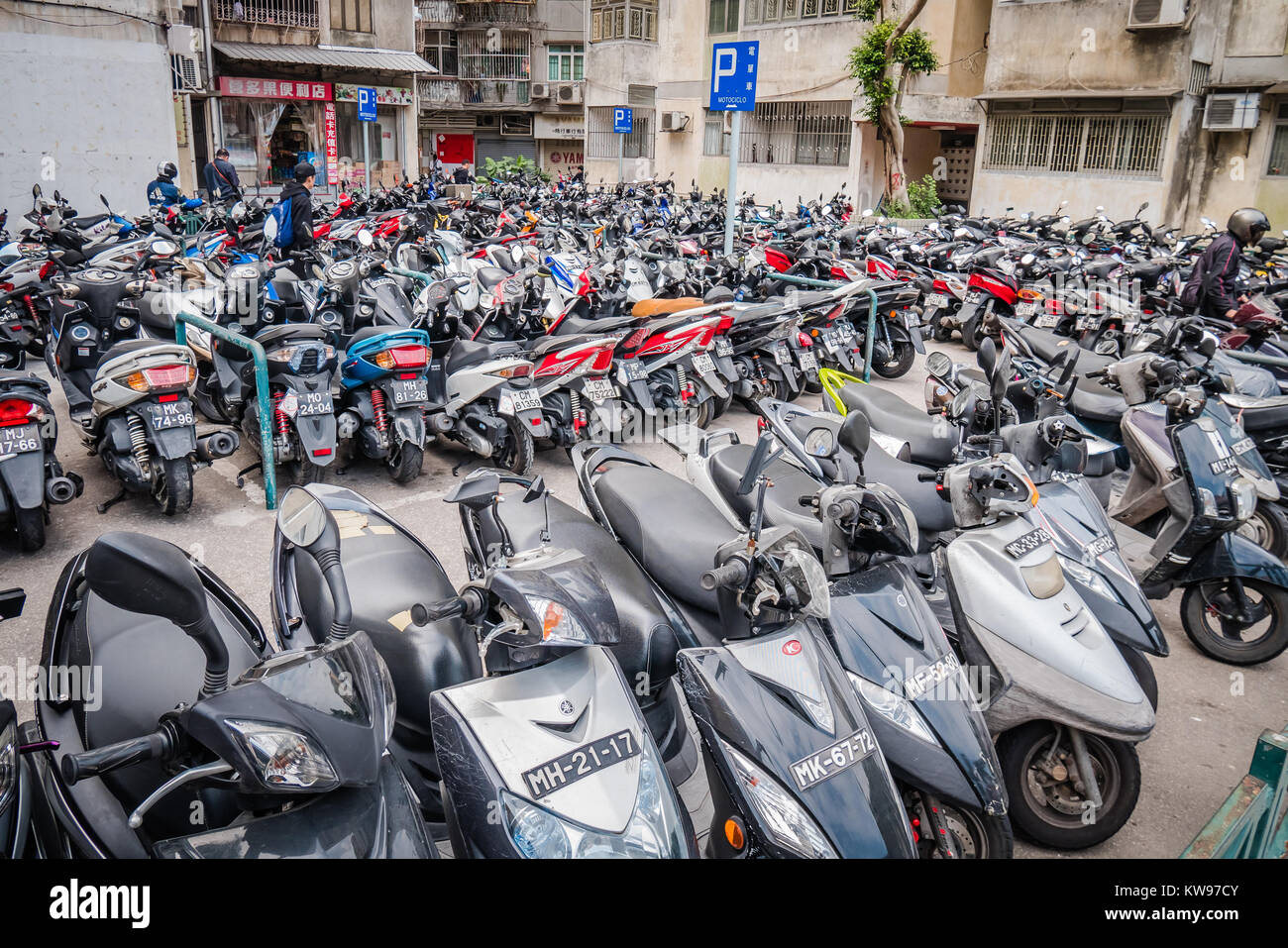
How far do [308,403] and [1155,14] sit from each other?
58.9 ft

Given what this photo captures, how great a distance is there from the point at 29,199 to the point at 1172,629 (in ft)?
50.6

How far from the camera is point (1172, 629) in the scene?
4.44 m

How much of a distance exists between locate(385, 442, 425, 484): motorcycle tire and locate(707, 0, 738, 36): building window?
22.9 m

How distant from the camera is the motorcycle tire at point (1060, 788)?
111 inches

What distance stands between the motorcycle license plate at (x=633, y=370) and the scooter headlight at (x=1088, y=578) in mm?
3585

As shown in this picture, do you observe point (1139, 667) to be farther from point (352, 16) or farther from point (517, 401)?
point (352, 16)

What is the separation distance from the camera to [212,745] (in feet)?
5.35

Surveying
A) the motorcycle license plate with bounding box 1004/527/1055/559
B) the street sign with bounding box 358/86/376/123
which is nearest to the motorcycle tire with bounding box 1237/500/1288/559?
the motorcycle license plate with bounding box 1004/527/1055/559

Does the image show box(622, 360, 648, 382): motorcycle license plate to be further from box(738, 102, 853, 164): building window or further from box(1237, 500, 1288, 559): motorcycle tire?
box(738, 102, 853, 164): building window

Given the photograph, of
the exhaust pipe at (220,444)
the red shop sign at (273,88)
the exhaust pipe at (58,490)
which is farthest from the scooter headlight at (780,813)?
the red shop sign at (273,88)

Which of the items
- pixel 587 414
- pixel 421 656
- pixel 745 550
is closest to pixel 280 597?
pixel 421 656

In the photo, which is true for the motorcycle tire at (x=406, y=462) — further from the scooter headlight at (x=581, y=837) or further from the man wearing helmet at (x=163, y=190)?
the man wearing helmet at (x=163, y=190)
